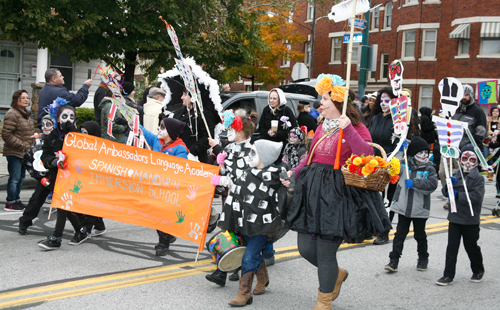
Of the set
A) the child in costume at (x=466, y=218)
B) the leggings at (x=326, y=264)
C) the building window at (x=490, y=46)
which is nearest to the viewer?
the leggings at (x=326, y=264)

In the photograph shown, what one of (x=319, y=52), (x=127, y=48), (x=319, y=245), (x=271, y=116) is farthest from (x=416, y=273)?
(x=319, y=52)

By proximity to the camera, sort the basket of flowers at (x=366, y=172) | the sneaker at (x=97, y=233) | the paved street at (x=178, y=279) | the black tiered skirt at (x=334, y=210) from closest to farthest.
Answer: the basket of flowers at (x=366, y=172), the black tiered skirt at (x=334, y=210), the paved street at (x=178, y=279), the sneaker at (x=97, y=233)

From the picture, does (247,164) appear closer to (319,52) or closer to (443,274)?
(443,274)

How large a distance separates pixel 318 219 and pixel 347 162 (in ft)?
1.68

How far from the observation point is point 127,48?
13.7 metres

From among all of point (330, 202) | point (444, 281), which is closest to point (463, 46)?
point (444, 281)

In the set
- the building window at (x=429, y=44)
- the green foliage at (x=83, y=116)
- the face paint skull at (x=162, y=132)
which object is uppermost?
the building window at (x=429, y=44)

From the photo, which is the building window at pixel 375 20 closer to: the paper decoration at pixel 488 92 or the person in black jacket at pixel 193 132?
the paper decoration at pixel 488 92

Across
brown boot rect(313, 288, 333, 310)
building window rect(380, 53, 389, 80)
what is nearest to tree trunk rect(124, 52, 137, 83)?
brown boot rect(313, 288, 333, 310)

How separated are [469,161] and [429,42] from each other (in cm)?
2940

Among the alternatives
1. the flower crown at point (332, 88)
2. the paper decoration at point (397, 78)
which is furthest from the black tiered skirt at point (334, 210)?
the paper decoration at point (397, 78)

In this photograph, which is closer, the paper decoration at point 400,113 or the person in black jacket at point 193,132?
the paper decoration at point 400,113

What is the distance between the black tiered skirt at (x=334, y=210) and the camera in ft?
13.2

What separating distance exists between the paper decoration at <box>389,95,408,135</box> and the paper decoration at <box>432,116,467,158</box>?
16.8 inches
